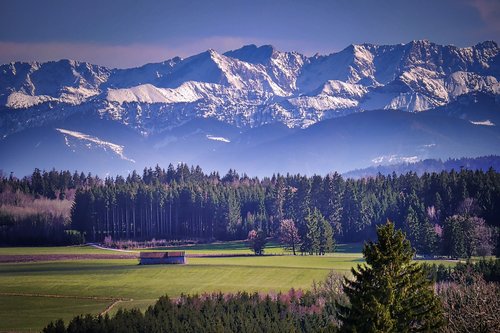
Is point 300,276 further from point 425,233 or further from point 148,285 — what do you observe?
point 425,233

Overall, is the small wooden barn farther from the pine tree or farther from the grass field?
the pine tree

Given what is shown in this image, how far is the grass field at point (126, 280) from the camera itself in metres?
103

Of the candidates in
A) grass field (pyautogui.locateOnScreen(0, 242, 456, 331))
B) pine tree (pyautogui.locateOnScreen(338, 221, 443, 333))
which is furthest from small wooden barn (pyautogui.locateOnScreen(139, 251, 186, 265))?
pine tree (pyautogui.locateOnScreen(338, 221, 443, 333))

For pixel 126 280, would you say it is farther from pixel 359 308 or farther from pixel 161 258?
pixel 359 308

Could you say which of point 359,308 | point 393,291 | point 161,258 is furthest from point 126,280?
point 393,291

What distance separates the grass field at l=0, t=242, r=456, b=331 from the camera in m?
103

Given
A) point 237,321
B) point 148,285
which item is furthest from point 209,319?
point 148,285

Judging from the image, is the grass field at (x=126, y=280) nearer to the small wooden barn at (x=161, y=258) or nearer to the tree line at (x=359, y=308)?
the small wooden barn at (x=161, y=258)

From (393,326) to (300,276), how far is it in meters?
76.6

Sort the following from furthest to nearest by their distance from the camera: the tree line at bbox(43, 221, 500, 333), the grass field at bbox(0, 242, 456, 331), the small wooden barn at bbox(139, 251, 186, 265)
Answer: the small wooden barn at bbox(139, 251, 186, 265), the grass field at bbox(0, 242, 456, 331), the tree line at bbox(43, 221, 500, 333)

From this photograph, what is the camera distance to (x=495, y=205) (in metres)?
174

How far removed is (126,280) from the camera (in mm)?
123188

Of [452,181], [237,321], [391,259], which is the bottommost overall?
[237,321]

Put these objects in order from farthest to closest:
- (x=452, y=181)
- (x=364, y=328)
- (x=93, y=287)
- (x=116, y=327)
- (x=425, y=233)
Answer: (x=452, y=181) < (x=425, y=233) < (x=93, y=287) < (x=116, y=327) < (x=364, y=328)
